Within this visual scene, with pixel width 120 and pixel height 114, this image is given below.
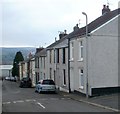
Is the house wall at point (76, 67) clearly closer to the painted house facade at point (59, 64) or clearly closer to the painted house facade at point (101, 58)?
the painted house facade at point (101, 58)

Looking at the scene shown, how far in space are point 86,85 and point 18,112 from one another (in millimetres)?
10226

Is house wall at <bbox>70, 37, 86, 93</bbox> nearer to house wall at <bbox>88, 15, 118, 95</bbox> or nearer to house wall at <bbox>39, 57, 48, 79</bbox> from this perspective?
house wall at <bbox>88, 15, 118, 95</bbox>

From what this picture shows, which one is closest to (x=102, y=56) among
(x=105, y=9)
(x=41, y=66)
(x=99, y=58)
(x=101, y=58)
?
(x=101, y=58)

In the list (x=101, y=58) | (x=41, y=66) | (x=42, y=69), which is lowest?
(x=42, y=69)

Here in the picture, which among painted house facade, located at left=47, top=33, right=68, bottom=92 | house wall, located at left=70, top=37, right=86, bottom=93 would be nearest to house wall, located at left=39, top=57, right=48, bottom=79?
painted house facade, located at left=47, top=33, right=68, bottom=92

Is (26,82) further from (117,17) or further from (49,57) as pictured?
(117,17)

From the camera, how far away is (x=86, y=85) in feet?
93.0

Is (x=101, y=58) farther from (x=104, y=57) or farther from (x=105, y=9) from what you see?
(x=105, y=9)

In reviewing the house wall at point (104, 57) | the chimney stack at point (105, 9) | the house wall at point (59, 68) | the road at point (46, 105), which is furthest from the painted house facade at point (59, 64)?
the road at point (46, 105)

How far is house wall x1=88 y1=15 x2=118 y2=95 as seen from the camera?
97.8ft

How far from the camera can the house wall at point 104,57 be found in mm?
29797

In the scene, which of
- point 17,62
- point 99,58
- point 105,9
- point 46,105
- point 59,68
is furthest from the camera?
point 17,62

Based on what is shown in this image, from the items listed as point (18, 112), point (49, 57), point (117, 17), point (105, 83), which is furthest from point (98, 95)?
point (49, 57)

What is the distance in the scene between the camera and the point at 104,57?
30.2 m
